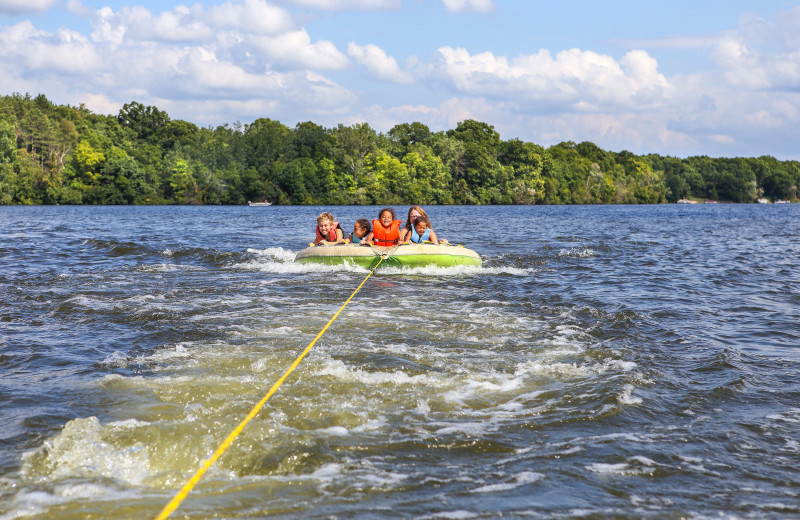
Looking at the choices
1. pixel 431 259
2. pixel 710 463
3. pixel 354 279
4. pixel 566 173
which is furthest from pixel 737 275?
pixel 566 173

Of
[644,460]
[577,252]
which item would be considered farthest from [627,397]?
[577,252]

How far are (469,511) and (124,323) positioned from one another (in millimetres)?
5728

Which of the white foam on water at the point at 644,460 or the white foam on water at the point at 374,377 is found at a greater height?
the white foam on water at the point at 374,377

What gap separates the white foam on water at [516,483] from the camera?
342 cm

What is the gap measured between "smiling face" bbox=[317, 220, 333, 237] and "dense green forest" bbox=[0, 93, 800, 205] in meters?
53.2

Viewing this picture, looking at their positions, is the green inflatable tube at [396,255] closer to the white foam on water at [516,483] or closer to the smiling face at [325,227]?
the smiling face at [325,227]

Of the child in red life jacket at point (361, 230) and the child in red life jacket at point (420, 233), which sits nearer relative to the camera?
the child in red life jacket at point (420, 233)

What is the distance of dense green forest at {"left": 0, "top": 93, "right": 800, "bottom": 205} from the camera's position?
2574 inches

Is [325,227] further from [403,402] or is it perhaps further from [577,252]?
[403,402]

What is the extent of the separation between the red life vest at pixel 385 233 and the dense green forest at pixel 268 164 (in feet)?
178

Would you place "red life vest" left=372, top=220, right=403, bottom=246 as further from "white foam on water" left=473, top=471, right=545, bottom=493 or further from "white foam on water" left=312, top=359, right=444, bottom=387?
"white foam on water" left=473, top=471, right=545, bottom=493

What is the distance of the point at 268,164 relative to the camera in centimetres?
7731

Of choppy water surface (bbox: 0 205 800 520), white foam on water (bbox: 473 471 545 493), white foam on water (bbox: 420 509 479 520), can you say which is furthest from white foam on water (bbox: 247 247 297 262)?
white foam on water (bbox: 420 509 479 520)

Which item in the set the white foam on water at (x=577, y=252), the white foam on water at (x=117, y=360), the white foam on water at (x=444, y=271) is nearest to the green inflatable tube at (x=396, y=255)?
the white foam on water at (x=444, y=271)
